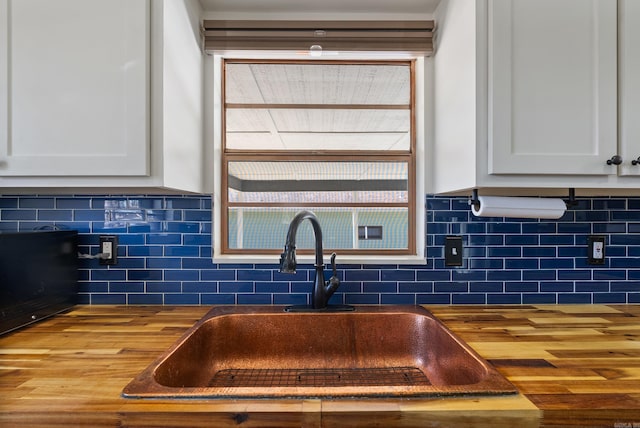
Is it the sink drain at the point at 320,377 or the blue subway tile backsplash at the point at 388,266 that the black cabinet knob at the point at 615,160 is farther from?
the sink drain at the point at 320,377

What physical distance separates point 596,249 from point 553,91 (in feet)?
2.57

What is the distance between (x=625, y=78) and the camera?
3.67 ft

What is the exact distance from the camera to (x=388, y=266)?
151 cm

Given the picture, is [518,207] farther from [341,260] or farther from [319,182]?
[319,182]

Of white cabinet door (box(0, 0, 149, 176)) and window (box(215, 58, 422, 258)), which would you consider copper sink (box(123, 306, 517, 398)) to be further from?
white cabinet door (box(0, 0, 149, 176))

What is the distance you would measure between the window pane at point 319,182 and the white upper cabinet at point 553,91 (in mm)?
525

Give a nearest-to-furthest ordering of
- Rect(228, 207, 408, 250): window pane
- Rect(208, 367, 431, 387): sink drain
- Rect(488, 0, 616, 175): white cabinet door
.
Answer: Rect(488, 0, 616, 175): white cabinet door < Rect(208, 367, 431, 387): sink drain < Rect(228, 207, 408, 250): window pane

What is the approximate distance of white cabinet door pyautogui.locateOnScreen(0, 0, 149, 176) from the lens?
1098mm

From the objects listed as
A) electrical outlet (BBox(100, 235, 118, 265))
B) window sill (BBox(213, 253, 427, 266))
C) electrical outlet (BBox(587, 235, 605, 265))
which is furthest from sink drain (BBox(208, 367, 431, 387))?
electrical outlet (BBox(587, 235, 605, 265))

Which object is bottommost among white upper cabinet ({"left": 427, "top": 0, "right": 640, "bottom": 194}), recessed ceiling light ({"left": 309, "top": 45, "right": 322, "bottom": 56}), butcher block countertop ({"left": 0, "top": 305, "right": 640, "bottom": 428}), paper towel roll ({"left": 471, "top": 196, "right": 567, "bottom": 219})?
butcher block countertop ({"left": 0, "top": 305, "right": 640, "bottom": 428})

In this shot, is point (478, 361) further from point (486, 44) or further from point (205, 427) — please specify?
point (486, 44)

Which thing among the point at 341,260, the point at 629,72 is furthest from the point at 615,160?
the point at 341,260

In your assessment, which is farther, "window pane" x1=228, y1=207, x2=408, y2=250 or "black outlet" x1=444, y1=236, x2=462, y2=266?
"window pane" x1=228, y1=207, x2=408, y2=250

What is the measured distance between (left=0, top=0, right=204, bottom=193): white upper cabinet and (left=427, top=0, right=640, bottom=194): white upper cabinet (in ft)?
3.24
